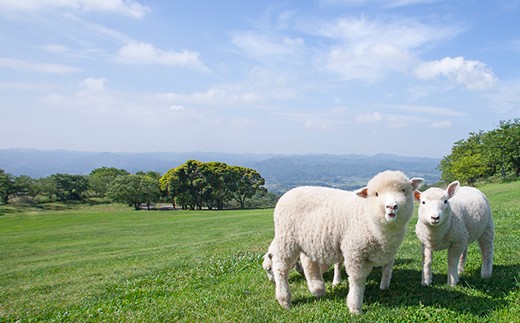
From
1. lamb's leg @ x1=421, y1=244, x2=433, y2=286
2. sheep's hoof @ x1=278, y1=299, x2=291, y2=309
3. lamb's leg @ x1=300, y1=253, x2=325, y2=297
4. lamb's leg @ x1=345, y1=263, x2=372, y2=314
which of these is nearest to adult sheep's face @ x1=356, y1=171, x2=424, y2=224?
lamb's leg @ x1=345, y1=263, x2=372, y2=314

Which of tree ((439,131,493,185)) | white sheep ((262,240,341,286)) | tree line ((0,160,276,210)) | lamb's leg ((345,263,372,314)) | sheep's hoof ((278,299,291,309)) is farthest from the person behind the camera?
tree line ((0,160,276,210))

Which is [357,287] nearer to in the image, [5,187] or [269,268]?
[269,268]

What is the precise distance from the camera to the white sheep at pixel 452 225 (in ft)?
19.6

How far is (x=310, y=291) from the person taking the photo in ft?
22.8

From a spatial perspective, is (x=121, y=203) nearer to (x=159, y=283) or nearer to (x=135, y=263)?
(x=135, y=263)

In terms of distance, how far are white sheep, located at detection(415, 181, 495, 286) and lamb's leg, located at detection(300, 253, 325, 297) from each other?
1992mm

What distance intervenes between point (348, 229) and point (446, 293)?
207 centimetres

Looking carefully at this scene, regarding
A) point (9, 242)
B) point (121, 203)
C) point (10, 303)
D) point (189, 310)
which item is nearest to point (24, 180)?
point (121, 203)

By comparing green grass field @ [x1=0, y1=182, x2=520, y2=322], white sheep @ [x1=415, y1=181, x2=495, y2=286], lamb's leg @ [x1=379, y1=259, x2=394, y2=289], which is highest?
white sheep @ [x1=415, y1=181, x2=495, y2=286]

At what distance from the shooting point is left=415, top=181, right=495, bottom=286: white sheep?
5.99 meters

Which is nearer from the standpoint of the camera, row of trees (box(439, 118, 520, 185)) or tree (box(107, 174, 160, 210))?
row of trees (box(439, 118, 520, 185))

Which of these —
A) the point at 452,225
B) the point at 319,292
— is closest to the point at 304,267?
the point at 319,292

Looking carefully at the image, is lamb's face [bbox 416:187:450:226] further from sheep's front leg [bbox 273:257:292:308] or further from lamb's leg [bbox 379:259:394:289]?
sheep's front leg [bbox 273:257:292:308]

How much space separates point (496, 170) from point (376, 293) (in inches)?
2699
